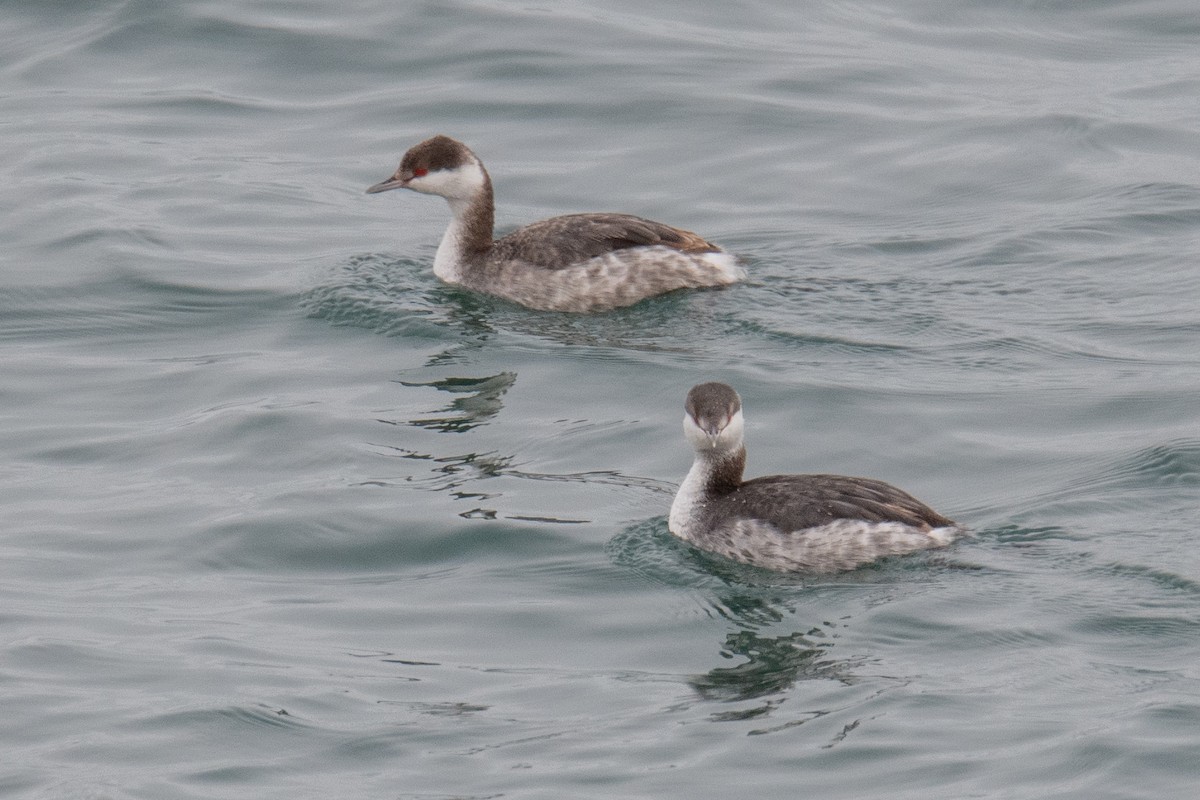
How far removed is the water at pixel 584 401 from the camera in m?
9.10

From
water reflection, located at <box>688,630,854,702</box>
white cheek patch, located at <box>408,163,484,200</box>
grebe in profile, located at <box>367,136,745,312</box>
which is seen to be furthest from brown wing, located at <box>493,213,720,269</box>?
water reflection, located at <box>688,630,854,702</box>

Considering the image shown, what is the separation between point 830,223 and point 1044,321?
2824 millimetres

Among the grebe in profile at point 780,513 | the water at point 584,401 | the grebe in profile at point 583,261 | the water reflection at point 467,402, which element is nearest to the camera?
the water at point 584,401

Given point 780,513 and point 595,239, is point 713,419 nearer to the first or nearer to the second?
point 780,513

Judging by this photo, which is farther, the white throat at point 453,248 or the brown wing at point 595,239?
the white throat at point 453,248

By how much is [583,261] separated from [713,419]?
420cm

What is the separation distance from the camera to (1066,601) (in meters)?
10.0

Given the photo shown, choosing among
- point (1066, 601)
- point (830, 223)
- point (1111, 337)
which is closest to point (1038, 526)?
point (1066, 601)

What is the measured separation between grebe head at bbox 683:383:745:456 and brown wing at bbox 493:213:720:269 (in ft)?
13.1

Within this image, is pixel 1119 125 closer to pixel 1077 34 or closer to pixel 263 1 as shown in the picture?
pixel 1077 34

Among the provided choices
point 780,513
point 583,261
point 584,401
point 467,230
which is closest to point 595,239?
point 583,261

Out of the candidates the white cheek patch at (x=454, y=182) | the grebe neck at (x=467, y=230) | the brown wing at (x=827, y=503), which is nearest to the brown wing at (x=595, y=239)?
the grebe neck at (x=467, y=230)

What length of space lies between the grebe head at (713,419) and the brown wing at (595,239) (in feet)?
13.1

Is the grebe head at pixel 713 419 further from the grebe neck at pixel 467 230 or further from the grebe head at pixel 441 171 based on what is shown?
the grebe head at pixel 441 171
